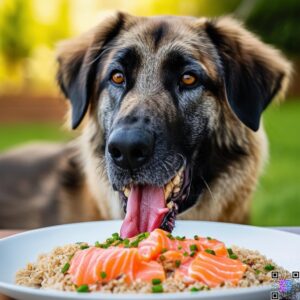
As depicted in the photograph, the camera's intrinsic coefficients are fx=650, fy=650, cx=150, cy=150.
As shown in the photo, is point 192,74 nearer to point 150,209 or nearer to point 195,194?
point 195,194

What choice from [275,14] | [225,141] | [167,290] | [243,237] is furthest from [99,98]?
[275,14]

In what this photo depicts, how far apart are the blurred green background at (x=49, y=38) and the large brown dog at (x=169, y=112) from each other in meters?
9.33

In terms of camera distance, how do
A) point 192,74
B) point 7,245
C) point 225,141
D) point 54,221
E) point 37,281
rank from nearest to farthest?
1. point 37,281
2. point 7,245
3. point 192,74
4. point 225,141
5. point 54,221

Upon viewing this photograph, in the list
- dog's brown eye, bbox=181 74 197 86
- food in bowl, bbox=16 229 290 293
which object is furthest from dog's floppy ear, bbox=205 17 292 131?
food in bowl, bbox=16 229 290 293

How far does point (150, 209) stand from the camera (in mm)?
2730

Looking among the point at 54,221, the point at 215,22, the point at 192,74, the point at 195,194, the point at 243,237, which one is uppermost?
the point at 215,22

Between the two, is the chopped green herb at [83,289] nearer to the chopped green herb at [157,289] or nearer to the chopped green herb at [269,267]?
the chopped green herb at [157,289]

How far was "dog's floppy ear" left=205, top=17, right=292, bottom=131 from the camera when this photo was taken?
133 inches

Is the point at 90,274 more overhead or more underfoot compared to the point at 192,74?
more underfoot

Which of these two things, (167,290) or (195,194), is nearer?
(167,290)

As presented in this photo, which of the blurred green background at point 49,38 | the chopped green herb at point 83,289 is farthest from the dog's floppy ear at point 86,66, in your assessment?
the blurred green background at point 49,38

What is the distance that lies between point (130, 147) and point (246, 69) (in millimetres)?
1165

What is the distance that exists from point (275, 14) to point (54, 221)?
14.0m

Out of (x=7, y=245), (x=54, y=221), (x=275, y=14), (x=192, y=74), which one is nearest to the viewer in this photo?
(x=7, y=245)
